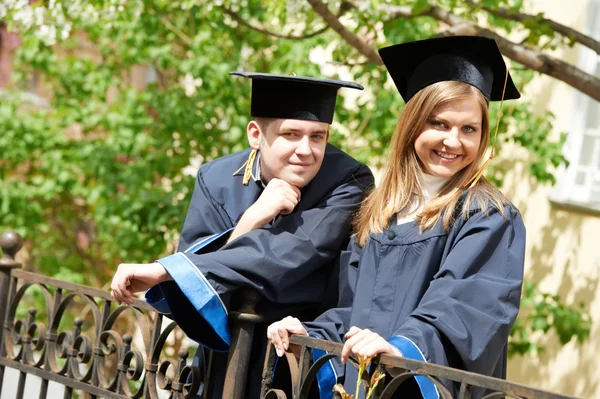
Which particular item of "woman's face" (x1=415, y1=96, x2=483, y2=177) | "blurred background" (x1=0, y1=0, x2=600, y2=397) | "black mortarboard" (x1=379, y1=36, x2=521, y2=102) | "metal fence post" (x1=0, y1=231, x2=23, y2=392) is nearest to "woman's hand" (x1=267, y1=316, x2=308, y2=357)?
"woman's face" (x1=415, y1=96, x2=483, y2=177)

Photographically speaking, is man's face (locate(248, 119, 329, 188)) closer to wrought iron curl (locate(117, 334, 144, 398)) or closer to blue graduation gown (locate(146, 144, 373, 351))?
blue graduation gown (locate(146, 144, 373, 351))

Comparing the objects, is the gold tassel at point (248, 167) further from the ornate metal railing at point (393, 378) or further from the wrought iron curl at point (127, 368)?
the wrought iron curl at point (127, 368)

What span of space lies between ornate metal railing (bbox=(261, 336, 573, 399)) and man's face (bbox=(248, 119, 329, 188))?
1.81ft

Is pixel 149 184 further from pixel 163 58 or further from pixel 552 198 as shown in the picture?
pixel 552 198

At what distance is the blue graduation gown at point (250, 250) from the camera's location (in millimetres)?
2709

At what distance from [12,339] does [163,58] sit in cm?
327

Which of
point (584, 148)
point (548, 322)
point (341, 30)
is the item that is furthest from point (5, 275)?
point (584, 148)

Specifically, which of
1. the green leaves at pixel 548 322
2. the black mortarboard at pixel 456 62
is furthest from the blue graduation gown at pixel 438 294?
the green leaves at pixel 548 322

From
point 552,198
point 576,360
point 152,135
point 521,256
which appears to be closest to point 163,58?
point 152,135

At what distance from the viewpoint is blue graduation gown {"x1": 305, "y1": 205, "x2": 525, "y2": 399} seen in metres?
2.33

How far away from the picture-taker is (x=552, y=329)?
21.6 ft

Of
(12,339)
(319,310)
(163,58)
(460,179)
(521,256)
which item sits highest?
(163,58)

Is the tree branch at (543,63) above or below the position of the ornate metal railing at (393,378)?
above

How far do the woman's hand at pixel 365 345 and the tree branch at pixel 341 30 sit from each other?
252 cm
